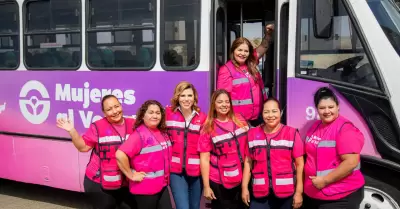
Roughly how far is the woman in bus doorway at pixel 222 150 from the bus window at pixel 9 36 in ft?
10.6

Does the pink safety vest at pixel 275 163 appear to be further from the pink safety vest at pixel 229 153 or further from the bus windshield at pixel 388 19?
the bus windshield at pixel 388 19

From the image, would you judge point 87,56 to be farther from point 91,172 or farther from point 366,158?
point 366,158

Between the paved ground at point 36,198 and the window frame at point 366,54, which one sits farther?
the paved ground at point 36,198

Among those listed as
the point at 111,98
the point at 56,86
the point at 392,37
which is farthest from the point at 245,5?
the point at 56,86

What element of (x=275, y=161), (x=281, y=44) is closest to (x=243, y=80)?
(x=281, y=44)

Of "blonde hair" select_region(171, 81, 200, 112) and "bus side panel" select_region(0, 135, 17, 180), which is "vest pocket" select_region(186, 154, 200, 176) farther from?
"bus side panel" select_region(0, 135, 17, 180)

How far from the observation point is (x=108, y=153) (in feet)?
11.5

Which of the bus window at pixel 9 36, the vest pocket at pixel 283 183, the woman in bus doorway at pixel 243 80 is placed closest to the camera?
the vest pocket at pixel 283 183

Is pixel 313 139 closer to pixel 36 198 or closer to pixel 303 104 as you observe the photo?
pixel 303 104

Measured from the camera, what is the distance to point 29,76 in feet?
17.0

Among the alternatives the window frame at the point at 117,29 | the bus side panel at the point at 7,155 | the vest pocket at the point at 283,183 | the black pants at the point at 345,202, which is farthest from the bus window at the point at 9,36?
the black pants at the point at 345,202

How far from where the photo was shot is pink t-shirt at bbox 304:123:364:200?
2922 millimetres

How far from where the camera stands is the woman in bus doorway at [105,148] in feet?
11.4

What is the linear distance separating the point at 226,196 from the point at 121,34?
226cm
